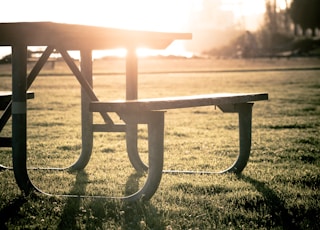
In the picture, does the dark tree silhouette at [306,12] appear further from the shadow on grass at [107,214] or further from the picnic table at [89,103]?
the shadow on grass at [107,214]

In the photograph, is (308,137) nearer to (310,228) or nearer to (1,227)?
(310,228)

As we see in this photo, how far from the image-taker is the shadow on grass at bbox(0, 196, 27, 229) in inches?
155

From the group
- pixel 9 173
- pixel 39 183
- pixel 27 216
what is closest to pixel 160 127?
pixel 27 216

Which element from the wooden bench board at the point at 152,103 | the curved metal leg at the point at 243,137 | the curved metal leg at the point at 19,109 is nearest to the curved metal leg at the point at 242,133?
the curved metal leg at the point at 243,137

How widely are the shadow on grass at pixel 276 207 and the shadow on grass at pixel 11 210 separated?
1.79m

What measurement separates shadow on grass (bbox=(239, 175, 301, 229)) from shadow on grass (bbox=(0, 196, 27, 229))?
1.79 metres

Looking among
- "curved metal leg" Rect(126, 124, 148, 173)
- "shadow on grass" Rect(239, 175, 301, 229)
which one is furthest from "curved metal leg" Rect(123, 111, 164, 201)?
"curved metal leg" Rect(126, 124, 148, 173)

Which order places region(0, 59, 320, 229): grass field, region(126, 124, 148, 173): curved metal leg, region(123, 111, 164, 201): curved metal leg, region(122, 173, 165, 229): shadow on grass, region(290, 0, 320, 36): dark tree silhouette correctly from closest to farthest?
region(122, 173, 165, 229): shadow on grass, region(0, 59, 320, 229): grass field, region(123, 111, 164, 201): curved metal leg, region(126, 124, 148, 173): curved metal leg, region(290, 0, 320, 36): dark tree silhouette

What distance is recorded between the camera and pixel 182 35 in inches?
209

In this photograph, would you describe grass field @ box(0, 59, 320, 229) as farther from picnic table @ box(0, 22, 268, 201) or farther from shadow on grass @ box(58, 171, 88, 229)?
picnic table @ box(0, 22, 268, 201)

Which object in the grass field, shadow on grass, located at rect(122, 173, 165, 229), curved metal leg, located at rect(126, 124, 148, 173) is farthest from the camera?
curved metal leg, located at rect(126, 124, 148, 173)

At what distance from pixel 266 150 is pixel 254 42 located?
3346 inches

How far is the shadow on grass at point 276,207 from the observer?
3875 millimetres

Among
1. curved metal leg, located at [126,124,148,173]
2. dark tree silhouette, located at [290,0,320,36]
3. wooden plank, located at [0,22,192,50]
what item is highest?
dark tree silhouette, located at [290,0,320,36]
